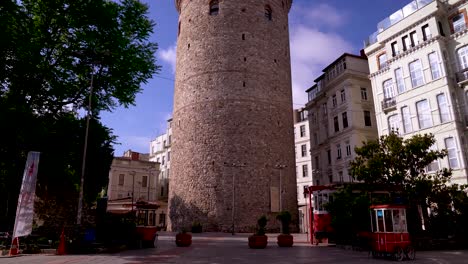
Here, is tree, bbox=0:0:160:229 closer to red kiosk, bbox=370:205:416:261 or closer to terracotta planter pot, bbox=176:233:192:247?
terracotta planter pot, bbox=176:233:192:247

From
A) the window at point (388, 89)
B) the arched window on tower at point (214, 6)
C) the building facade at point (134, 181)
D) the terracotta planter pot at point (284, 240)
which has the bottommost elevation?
the terracotta planter pot at point (284, 240)

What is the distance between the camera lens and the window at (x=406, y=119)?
2543 centimetres

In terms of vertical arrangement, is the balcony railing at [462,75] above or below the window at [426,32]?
below

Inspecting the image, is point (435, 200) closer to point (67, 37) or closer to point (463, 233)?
point (463, 233)

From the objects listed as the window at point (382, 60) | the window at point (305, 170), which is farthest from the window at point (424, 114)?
the window at point (305, 170)

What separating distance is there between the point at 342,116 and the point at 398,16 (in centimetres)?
990

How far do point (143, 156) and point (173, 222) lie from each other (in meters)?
42.1

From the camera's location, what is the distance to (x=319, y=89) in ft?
127

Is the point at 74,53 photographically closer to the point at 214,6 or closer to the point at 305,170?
the point at 214,6

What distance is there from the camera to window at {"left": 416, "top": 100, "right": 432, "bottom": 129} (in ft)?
78.7

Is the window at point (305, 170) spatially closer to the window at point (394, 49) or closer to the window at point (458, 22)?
the window at point (394, 49)

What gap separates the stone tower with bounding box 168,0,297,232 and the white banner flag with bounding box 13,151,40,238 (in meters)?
15.9

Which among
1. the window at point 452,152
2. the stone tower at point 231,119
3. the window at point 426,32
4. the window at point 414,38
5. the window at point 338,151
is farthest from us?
the window at point 338,151

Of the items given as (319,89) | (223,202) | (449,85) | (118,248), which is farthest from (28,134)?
(319,89)
